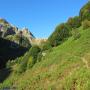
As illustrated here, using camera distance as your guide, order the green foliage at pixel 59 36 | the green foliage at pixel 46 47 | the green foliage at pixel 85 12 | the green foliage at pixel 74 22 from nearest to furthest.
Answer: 1. the green foliage at pixel 85 12
2. the green foliage at pixel 46 47
3. the green foliage at pixel 59 36
4. the green foliage at pixel 74 22

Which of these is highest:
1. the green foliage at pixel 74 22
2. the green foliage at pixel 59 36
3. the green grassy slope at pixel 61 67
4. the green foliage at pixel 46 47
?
the green foliage at pixel 74 22

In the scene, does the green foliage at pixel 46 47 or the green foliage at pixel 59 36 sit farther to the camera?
the green foliage at pixel 59 36

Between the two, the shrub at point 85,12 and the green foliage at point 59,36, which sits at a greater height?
the shrub at point 85,12

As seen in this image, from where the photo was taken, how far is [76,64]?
56.2 m

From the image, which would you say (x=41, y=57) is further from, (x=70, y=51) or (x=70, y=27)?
(x=70, y=27)

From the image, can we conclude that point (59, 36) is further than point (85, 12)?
Yes

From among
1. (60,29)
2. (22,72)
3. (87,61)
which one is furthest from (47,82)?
(60,29)

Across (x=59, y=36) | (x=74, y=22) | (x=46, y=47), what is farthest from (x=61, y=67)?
(x=74, y=22)

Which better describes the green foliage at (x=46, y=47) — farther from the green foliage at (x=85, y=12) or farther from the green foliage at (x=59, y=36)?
the green foliage at (x=85, y=12)

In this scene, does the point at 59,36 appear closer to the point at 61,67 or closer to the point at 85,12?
the point at 85,12

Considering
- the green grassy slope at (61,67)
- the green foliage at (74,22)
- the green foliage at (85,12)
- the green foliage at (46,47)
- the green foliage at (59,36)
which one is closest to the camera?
the green grassy slope at (61,67)

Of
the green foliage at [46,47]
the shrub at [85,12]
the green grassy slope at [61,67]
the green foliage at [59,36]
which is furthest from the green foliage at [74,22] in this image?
the green grassy slope at [61,67]

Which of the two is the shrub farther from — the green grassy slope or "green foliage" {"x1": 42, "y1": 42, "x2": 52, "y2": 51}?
the green grassy slope

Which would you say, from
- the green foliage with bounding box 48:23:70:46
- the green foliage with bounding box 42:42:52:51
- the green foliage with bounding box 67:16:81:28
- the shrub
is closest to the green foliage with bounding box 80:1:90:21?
the shrub
